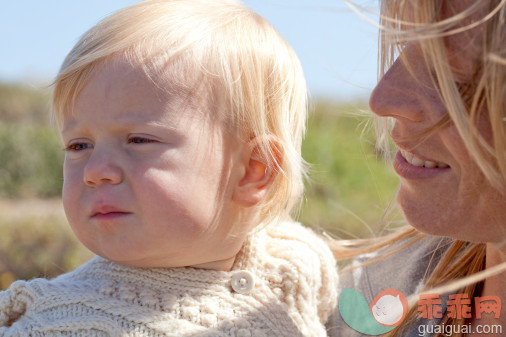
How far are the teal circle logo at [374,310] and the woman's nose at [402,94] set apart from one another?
2.48 feet

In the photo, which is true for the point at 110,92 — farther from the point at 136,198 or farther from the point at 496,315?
the point at 496,315

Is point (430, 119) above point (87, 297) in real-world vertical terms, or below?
above

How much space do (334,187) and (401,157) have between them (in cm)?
424

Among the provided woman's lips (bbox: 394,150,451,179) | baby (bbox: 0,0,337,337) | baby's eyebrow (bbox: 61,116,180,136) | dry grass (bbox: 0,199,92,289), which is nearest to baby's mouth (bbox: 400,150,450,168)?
woman's lips (bbox: 394,150,451,179)

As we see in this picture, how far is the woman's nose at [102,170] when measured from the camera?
5.42 ft

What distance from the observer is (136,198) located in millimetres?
1688

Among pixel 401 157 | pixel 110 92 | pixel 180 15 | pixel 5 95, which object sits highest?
pixel 5 95

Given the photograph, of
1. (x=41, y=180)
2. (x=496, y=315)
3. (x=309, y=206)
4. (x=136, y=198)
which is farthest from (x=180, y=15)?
(x=41, y=180)

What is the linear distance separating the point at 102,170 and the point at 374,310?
1.08 metres

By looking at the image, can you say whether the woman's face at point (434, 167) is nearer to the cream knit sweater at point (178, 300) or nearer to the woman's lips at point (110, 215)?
the cream knit sweater at point (178, 300)

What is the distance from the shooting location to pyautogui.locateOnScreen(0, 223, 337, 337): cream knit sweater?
1646 millimetres

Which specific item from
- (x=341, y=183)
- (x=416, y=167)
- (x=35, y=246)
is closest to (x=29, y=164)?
(x=35, y=246)

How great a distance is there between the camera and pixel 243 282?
6.13 ft

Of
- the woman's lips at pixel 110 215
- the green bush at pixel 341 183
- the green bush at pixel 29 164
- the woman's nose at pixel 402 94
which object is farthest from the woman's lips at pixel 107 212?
the green bush at pixel 29 164
